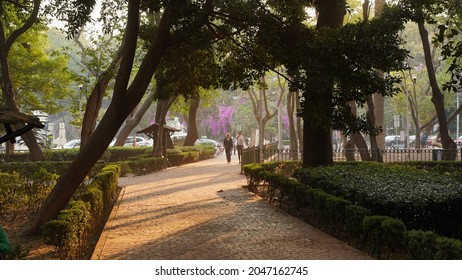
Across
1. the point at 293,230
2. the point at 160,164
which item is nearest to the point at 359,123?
the point at 293,230

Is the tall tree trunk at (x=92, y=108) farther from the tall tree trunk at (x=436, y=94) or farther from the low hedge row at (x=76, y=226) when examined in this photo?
the tall tree trunk at (x=436, y=94)

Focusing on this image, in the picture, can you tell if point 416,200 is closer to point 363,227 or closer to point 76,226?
point 363,227

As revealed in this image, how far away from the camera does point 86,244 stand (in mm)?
10195

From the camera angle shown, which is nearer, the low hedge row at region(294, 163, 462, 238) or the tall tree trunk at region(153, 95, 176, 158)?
the low hedge row at region(294, 163, 462, 238)

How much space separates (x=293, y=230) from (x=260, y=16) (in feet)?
14.9

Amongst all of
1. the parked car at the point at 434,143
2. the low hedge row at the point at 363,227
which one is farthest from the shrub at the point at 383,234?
the parked car at the point at 434,143

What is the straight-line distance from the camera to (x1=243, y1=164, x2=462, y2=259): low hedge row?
7.06 m

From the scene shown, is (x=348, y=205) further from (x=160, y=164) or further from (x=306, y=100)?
(x=160, y=164)

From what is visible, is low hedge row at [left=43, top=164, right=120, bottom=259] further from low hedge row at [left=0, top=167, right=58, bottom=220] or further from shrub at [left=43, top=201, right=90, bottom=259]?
low hedge row at [left=0, top=167, right=58, bottom=220]

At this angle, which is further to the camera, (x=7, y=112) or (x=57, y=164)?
(x=57, y=164)

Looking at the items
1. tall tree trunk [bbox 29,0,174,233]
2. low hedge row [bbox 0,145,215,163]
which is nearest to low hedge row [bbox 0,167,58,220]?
tall tree trunk [bbox 29,0,174,233]

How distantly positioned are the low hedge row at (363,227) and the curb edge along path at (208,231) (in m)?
0.23

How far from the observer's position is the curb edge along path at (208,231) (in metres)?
9.27

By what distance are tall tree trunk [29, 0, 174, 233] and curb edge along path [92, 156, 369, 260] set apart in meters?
1.03
